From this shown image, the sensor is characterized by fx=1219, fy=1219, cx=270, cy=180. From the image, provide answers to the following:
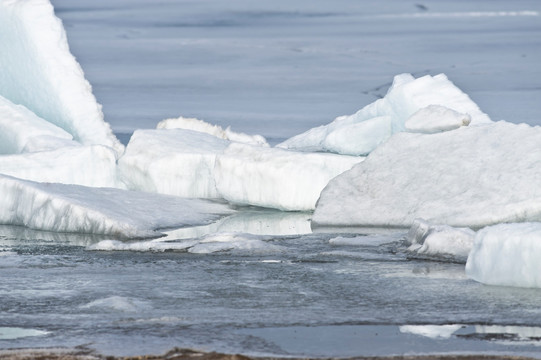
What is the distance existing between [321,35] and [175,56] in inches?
136

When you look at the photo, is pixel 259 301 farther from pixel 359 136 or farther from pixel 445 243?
pixel 359 136

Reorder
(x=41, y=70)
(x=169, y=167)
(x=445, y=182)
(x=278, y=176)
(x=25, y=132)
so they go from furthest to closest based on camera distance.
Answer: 1. (x=41, y=70)
2. (x=25, y=132)
3. (x=169, y=167)
4. (x=278, y=176)
5. (x=445, y=182)

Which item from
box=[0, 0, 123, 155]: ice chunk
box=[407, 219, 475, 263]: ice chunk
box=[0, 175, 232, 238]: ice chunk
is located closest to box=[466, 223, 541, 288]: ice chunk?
box=[407, 219, 475, 263]: ice chunk

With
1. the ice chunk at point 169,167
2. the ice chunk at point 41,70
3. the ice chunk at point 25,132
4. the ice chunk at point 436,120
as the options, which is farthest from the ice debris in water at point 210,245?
the ice chunk at point 41,70

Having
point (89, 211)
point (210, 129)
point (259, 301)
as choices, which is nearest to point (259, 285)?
point (259, 301)

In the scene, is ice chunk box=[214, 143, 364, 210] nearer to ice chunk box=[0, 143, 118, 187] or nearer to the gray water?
ice chunk box=[0, 143, 118, 187]

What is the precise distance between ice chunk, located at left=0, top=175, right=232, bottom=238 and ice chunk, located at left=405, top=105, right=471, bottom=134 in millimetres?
1493

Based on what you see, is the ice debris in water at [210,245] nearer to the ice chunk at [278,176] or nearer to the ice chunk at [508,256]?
the ice chunk at [508,256]

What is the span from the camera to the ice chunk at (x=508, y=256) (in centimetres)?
579

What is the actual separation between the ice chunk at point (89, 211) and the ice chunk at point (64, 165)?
700 millimetres

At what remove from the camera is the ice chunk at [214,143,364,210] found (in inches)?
345

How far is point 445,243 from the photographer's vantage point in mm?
6680

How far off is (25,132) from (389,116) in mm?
2983

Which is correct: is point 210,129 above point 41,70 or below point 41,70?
below
